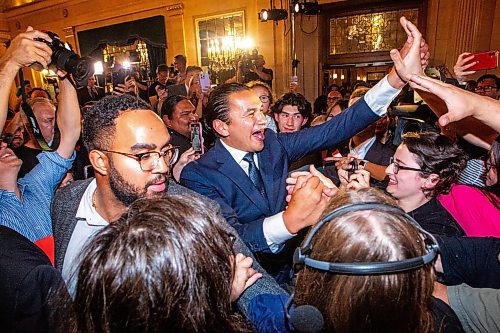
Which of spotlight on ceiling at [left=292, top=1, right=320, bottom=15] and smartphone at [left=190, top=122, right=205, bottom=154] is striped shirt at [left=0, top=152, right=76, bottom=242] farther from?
spotlight on ceiling at [left=292, top=1, right=320, bottom=15]

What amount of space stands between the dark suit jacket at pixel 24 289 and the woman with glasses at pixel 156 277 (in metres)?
0.15

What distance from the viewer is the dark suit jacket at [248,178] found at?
174cm

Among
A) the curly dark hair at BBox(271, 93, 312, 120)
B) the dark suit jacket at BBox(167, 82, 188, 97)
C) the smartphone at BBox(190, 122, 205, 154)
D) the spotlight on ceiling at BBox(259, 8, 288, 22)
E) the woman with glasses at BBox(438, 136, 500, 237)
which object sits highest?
the spotlight on ceiling at BBox(259, 8, 288, 22)

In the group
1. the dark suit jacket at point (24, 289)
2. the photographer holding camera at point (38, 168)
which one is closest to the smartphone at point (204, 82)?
the photographer holding camera at point (38, 168)

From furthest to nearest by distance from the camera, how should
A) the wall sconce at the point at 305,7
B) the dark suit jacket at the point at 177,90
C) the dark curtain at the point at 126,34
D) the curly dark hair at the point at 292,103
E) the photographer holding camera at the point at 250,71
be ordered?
1. the dark curtain at the point at 126,34
2. the wall sconce at the point at 305,7
3. the photographer holding camera at the point at 250,71
4. the dark suit jacket at the point at 177,90
5. the curly dark hair at the point at 292,103

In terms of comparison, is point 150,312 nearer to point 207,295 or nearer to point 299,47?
point 207,295

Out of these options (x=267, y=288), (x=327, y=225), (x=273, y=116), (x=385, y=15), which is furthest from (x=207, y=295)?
(x=385, y=15)

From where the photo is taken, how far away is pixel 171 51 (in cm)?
1002

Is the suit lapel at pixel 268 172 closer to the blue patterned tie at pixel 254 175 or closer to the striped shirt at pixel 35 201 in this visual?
the blue patterned tie at pixel 254 175

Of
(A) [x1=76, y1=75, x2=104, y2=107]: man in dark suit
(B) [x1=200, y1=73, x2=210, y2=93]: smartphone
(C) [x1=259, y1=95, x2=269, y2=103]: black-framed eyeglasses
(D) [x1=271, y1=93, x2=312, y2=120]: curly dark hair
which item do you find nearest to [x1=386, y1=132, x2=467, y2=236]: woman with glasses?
(D) [x1=271, y1=93, x2=312, y2=120]: curly dark hair

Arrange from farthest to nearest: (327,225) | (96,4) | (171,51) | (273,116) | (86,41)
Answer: (86,41) < (96,4) < (171,51) < (273,116) < (327,225)

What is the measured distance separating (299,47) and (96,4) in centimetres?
806

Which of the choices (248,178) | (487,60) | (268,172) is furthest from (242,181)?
(487,60)

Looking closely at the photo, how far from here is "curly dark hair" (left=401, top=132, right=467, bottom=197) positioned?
1.71 meters
